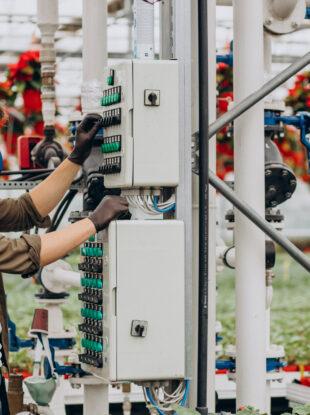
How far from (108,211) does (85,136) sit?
389 millimetres

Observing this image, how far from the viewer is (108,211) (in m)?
3.49

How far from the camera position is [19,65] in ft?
26.6

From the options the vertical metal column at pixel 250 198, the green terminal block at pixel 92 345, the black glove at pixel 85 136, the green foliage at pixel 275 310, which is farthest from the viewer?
the green foliage at pixel 275 310

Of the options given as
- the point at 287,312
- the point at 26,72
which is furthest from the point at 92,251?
the point at 287,312

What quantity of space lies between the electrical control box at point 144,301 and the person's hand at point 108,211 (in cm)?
3

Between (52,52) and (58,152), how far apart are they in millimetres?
479

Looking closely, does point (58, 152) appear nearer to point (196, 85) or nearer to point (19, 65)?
point (196, 85)

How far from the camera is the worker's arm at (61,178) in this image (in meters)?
3.80

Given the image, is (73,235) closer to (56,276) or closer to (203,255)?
(203,255)

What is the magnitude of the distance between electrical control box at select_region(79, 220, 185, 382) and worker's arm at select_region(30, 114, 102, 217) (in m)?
0.38

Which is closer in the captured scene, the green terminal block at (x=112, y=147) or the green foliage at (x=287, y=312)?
the green terminal block at (x=112, y=147)

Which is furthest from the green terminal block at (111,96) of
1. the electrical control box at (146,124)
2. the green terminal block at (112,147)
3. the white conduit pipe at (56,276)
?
the white conduit pipe at (56,276)

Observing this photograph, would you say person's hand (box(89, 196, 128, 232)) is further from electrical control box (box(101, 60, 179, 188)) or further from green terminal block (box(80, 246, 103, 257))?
green terminal block (box(80, 246, 103, 257))

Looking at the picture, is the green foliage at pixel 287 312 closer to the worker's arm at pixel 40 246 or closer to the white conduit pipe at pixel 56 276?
the white conduit pipe at pixel 56 276
